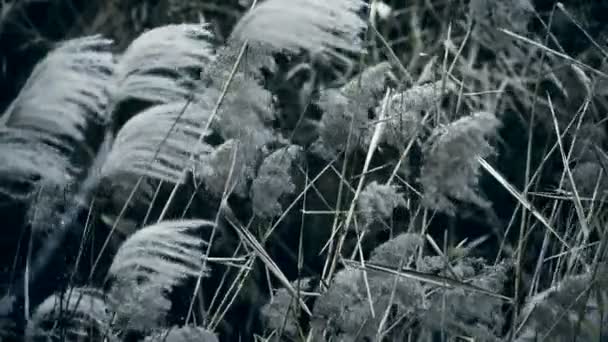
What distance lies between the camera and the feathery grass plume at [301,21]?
1513 mm

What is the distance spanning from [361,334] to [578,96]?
0.90 metres

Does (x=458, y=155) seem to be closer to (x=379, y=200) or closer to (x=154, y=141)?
(x=379, y=200)

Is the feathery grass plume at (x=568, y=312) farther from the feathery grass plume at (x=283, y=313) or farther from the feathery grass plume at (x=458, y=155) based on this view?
the feathery grass plume at (x=283, y=313)

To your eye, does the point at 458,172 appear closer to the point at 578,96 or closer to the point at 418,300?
the point at 418,300

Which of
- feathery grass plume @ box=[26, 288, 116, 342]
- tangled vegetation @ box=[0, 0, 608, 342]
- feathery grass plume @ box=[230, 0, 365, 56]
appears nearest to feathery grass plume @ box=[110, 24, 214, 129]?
tangled vegetation @ box=[0, 0, 608, 342]

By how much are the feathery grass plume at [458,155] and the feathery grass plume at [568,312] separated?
22 cm

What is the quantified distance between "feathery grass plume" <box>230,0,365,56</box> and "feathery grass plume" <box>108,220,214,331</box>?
0.32 m

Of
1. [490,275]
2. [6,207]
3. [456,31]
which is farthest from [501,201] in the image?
[6,207]

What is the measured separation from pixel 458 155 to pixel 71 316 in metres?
0.71

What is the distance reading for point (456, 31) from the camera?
326 cm

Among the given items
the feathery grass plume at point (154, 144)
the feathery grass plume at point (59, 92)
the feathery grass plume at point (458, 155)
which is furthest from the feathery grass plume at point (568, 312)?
the feathery grass plume at point (59, 92)

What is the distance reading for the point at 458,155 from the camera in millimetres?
1526

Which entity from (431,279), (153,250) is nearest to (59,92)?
(153,250)

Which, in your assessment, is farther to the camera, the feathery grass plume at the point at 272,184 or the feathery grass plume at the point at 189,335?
the feathery grass plume at the point at 272,184
